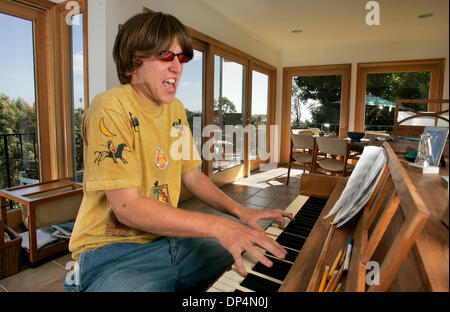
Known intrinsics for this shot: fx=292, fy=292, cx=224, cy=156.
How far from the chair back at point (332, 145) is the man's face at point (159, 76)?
3.39m

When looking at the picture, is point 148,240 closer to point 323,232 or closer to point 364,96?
point 323,232

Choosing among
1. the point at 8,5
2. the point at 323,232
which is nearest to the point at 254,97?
the point at 8,5

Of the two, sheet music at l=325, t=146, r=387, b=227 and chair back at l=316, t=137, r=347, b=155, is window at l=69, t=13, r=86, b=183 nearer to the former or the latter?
sheet music at l=325, t=146, r=387, b=227

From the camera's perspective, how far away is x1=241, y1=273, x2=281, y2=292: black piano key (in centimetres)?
80

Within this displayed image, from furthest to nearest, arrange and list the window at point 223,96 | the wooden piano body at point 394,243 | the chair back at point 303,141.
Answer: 1. the chair back at point 303,141
2. the window at point 223,96
3. the wooden piano body at point 394,243

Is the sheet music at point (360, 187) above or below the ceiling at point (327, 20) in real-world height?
below

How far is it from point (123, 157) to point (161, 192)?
0.77 ft

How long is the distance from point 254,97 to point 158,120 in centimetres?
457

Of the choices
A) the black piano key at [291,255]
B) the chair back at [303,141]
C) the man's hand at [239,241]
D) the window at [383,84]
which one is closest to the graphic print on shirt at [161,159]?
the man's hand at [239,241]

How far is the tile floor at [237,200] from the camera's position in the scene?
183 centimetres

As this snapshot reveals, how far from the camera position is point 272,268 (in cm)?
92

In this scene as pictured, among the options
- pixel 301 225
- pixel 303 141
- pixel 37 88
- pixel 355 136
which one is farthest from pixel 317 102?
pixel 301 225

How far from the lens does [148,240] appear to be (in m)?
0.98

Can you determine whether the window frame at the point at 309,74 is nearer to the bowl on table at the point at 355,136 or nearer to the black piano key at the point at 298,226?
the bowl on table at the point at 355,136
